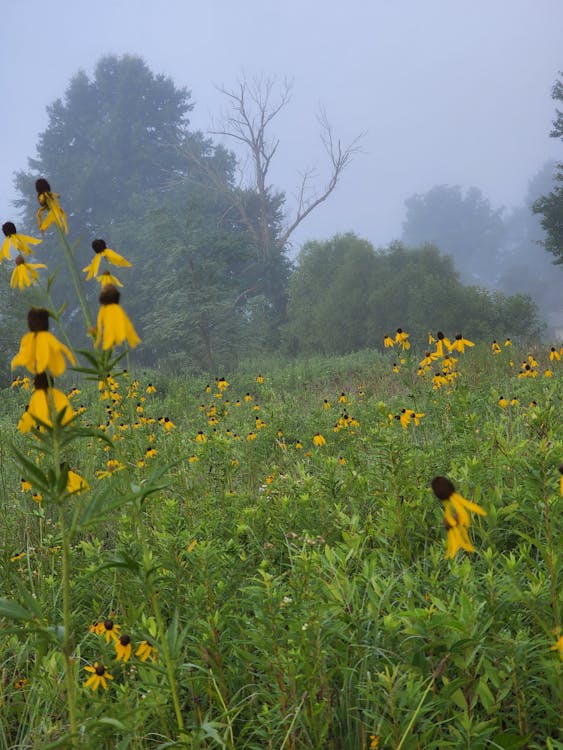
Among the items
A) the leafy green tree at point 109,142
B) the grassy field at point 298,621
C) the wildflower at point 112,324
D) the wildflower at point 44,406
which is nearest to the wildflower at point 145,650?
the grassy field at point 298,621

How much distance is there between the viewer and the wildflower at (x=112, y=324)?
1.28m

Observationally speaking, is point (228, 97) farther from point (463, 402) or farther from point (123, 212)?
point (463, 402)

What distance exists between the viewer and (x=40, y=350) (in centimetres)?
120

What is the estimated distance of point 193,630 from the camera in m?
2.20

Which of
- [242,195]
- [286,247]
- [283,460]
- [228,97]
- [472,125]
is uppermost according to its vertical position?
[472,125]

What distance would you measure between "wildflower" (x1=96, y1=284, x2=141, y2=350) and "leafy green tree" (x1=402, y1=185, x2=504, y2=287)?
254 feet

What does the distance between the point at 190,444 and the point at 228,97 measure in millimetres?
25084

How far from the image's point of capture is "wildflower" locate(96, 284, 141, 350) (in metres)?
1.28

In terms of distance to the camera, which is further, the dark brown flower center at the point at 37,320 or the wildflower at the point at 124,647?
the wildflower at the point at 124,647

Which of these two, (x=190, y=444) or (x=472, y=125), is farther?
(x=472, y=125)

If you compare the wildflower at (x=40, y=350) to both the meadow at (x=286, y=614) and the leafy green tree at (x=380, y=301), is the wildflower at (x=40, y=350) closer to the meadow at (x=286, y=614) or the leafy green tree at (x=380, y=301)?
the meadow at (x=286, y=614)

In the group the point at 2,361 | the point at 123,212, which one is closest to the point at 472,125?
the point at 123,212

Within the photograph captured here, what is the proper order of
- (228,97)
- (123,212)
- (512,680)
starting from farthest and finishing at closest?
(123,212)
(228,97)
(512,680)

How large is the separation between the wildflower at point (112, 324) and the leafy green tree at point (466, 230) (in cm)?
7749
